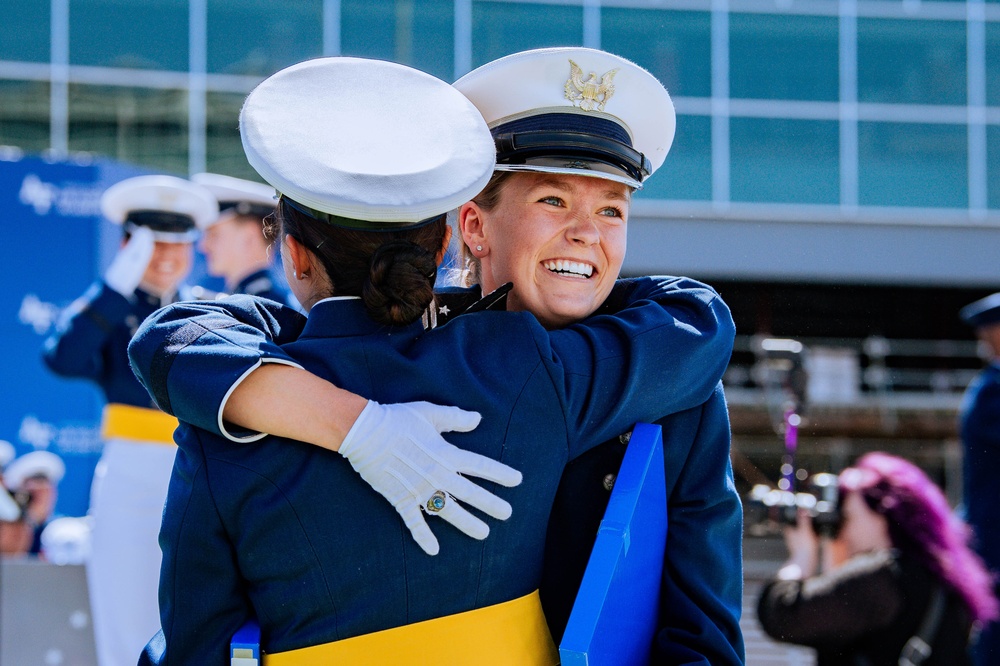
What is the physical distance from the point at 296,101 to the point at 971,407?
3895 millimetres

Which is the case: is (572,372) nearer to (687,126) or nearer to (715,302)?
(715,302)

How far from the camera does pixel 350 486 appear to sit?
5.07 ft

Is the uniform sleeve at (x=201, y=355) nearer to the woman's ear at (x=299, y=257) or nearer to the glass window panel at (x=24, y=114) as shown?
the woman's ear at (x=299, y=257)

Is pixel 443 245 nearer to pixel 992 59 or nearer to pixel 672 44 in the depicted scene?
pixel 672 44

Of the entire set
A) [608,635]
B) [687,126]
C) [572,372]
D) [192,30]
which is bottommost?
[608,635]

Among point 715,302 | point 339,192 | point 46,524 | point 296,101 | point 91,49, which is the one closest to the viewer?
point 339,192

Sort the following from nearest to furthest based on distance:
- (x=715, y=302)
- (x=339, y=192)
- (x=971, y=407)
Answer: (x=339, y=192) < (x=715, y=302) < (x=971, y=407)

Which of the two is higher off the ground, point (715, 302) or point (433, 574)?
point (715, 302)

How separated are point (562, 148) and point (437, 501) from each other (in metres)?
0.67

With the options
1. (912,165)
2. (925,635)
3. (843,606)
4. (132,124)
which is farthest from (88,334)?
(912,165)

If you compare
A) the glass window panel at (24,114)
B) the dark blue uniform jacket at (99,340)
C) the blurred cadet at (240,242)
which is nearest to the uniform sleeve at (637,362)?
the blurred cadet at (240,242)

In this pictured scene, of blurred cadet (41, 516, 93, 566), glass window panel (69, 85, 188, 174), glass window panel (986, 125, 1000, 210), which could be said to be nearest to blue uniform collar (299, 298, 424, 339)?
blurred cadet (41, 516, 93, 566)

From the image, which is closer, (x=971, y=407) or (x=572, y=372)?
(x=572, y=372)

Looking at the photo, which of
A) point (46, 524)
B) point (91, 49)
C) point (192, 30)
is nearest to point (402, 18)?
point (192, 30)
